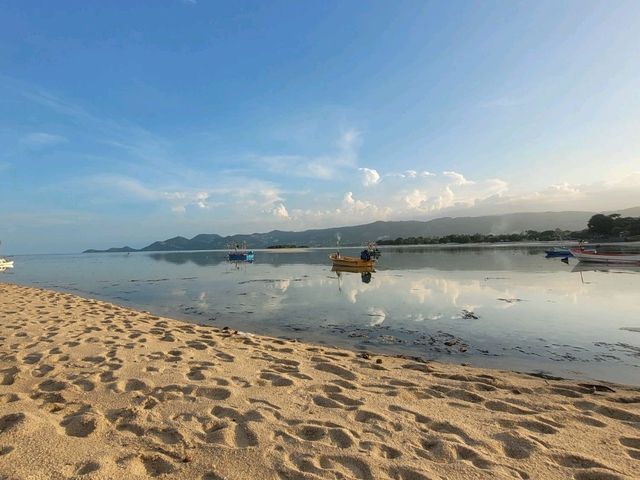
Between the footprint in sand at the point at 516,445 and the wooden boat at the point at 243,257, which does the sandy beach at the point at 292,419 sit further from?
the wooden boat at the point at 243,257

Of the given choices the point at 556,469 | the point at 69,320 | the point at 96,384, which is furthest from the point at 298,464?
the point at 69,320

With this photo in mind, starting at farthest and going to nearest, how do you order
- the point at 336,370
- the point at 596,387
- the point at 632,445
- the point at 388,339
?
1. the point at 388,339
2. the point at 336,370
3. the point at 596,387
4. the point at 632,445

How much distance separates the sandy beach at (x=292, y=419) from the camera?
356 cm

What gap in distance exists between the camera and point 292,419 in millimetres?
4688

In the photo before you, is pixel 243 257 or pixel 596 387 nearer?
pixel 596 387

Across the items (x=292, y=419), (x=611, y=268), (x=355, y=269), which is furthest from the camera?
(x=355, y=269)

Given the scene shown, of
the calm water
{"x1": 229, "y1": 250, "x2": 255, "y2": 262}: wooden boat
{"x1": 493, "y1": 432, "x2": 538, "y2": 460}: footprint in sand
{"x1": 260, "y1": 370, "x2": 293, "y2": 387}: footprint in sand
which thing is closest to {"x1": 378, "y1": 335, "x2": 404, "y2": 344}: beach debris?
the calm water

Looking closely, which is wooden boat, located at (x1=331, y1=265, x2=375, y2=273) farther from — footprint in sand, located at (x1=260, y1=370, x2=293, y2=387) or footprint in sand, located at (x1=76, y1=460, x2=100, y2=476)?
footprint in sand, located at (x1=76, y1=460, x2=100, y2=476)

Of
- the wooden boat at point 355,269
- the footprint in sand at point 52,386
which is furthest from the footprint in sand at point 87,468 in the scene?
the wooden boat at point 355,269

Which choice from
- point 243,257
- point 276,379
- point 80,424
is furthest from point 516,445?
point 243,257

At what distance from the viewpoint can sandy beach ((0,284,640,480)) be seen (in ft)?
11.7

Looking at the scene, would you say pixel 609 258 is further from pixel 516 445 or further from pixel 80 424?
pixel 80 424

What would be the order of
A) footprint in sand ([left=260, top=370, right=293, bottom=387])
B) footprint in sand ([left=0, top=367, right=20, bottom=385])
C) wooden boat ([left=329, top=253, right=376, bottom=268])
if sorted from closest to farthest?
footprint in sand ([left=0, top=367, right=20, bottom=385]) → footprint in sand ([left=260, top=370, right=293, bottom=387]) → wooden boat ([left=329, top=253, right=376, bottom=268])

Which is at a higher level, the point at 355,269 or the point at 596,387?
the point at 596,387
